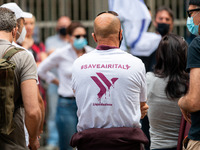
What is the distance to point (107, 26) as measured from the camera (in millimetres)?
3518

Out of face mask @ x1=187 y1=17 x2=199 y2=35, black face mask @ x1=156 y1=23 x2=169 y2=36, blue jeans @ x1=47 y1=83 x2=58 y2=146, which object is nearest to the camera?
face mask @ x1=187 y1=17 x2=199 y2=35

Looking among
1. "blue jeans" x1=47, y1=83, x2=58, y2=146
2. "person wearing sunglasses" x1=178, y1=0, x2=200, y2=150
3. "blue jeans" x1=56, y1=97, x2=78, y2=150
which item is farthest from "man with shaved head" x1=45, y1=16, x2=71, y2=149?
"person wearing sunglasses" x1=178, y1=0, x2=200, y2=150

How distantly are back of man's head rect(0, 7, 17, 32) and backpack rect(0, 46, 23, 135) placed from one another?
380mm

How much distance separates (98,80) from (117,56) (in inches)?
10.1

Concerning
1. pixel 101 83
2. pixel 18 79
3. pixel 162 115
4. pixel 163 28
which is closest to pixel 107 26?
pixel 101 83

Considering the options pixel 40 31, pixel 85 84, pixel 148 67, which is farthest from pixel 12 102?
pixel 40 31

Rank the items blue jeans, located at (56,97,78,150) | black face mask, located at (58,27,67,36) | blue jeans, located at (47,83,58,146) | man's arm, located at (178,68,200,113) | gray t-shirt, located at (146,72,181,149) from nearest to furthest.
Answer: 1. man's arm, located at (178,68,200,113)
2. gray t-shirt, located at (146,72,181,149)
3. blue jeans, located at (56,97,78,150)
4. blue jeans, located at (47,83,58,146)
5. black face mask, located at (58,27,67,36)

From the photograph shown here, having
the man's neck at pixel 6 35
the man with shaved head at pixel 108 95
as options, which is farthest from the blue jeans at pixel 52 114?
the man with shaved head at pixel 108 95

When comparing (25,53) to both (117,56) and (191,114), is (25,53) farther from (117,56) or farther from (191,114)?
(191,114)

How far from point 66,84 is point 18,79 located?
9.11 feet

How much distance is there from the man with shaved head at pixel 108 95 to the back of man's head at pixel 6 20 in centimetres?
70

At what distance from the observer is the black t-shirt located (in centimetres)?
323

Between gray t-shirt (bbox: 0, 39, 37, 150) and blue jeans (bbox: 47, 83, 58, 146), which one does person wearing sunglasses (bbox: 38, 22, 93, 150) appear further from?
gray t-shirt (bbox: 0, 39, 37, 150)

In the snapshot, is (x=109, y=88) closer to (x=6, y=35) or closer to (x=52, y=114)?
(x=6, y=35)
